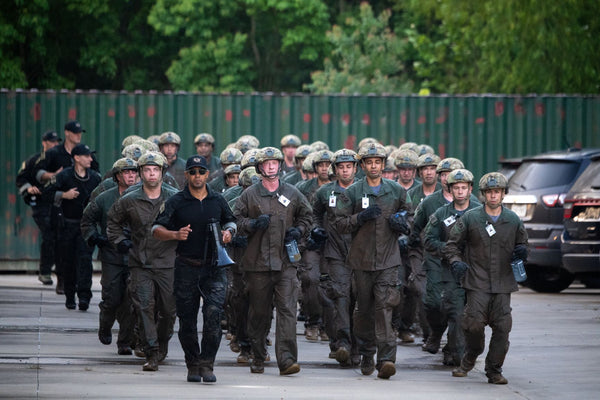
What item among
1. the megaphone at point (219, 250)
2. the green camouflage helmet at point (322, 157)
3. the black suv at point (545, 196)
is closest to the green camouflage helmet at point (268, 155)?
the megaphone at point (219, 250)

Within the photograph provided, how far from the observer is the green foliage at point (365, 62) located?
44.6 m

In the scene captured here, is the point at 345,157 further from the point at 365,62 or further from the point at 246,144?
the point at 365,62

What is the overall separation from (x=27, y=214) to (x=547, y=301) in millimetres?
8697

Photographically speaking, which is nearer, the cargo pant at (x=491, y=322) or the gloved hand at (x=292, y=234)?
the cargo pant at (x=491, y=322)

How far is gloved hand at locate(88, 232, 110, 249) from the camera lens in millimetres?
14641

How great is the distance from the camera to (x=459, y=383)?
512 inches

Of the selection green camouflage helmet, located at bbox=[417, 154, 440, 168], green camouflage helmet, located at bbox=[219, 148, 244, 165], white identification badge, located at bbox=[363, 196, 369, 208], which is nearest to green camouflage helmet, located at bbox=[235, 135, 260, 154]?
green camouflage helmet, located at bbox=[219, 148, 244, 165]

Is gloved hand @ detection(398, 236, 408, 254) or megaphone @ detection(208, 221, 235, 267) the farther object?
gloved hand @ detection(398, 236, 408, 254)

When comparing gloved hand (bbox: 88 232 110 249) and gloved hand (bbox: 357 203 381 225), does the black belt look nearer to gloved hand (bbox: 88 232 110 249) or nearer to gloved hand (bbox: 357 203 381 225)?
gloved hand (bbox: 357 203 381 225)

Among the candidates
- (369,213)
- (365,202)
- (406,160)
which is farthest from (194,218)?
(406,160)

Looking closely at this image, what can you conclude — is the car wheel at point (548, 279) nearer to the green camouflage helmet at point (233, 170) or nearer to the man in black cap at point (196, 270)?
the green camouflage helmet at point (233, 170)

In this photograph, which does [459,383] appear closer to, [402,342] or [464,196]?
[464,196]

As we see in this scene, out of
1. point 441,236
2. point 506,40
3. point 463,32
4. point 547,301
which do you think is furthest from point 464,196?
point 463,32

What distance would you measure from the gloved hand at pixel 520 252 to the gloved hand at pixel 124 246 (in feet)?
11.7
